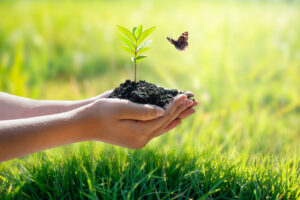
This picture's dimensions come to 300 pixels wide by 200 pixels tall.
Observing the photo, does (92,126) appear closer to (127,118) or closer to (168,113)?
(127,118)

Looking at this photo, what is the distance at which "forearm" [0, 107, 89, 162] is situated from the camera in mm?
960

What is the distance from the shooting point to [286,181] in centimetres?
111

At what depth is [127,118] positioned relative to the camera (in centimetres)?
100

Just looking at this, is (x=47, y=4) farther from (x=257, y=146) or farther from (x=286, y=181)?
(x=286, y=181)

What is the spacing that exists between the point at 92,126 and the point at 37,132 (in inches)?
7.2

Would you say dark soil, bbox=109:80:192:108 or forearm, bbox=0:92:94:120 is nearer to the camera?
dark soil, bbox=109:80:192:108

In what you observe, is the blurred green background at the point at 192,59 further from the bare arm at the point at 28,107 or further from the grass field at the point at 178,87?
the bare arm at the point at 28,107

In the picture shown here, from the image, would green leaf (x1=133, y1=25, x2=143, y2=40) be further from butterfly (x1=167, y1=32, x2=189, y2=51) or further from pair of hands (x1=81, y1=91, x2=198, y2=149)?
pair of hands (x1=81, y1=91, x2=198, y2=149)

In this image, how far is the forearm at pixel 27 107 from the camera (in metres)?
1.26

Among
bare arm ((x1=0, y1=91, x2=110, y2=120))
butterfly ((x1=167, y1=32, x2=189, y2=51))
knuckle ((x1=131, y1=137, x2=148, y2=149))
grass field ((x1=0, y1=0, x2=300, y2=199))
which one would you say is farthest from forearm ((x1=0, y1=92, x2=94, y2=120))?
butterfly ((x1=167, y1=32, x2=189, y2=51))

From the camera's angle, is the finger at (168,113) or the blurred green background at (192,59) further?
the blurred green background at (192,59)

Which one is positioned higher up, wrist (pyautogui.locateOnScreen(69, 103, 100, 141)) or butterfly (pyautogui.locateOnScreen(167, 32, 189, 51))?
butterfly (pyautogui.locateOnScreen(167, 32, 189, 51))

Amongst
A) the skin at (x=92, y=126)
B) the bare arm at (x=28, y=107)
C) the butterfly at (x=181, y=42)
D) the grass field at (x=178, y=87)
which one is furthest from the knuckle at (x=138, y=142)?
the butterfly at (x=181, y=42)

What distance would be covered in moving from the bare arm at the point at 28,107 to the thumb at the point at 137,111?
0.28m
